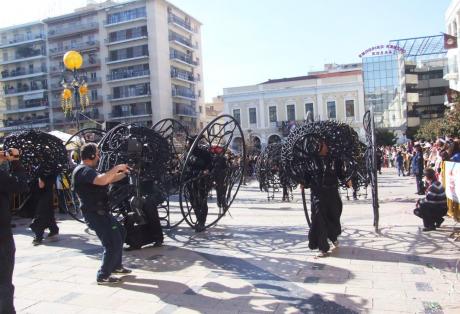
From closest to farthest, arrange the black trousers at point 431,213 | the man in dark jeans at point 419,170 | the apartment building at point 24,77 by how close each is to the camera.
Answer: the black trousers at point 431,213 → the man in dark jeans at point 419,170 → the apartment building at point 24,77

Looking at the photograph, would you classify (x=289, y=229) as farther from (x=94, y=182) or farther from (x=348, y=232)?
(x=94, y=182)

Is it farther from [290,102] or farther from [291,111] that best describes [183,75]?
[291,111]

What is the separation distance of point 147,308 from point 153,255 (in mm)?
2327

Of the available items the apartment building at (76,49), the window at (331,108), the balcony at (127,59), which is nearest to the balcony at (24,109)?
the apartment building at (76,49)

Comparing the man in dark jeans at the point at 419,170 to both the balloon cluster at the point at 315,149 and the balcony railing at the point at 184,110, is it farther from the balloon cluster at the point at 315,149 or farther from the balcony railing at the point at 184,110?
the balcony railing at the point at 184,110

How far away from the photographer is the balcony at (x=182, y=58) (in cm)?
5390

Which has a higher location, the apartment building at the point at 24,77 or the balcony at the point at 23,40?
the balcony at the point at 23,40

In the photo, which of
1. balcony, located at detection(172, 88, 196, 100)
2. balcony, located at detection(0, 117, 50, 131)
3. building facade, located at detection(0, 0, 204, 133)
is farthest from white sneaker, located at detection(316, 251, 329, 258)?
balcony, located at detection(0, 117, 50, 131)

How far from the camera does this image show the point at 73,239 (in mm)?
8531

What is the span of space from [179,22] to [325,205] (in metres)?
52.7

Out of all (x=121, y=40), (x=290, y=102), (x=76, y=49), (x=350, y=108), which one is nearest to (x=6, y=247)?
(x=350, y=108)

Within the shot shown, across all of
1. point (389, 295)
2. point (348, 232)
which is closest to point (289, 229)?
point (348, 232)

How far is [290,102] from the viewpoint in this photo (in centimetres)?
4700

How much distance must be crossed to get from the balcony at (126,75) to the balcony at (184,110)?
545 cm
